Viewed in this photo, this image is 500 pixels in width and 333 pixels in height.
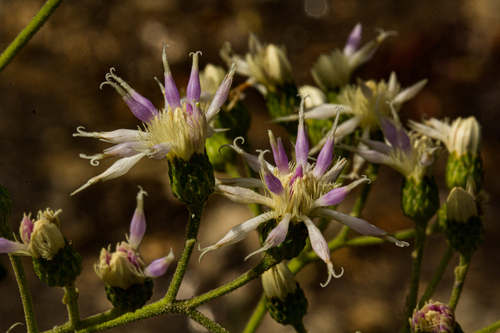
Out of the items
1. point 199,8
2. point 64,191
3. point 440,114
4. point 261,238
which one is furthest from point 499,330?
point 199,8

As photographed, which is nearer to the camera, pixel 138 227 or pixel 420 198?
pixel 138 227

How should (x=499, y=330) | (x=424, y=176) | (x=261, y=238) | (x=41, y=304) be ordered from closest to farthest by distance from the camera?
1. (x=261, y=238)
2. (x=499, y=330)
3. (x=424, y=176)
4. (x=41, y=304)

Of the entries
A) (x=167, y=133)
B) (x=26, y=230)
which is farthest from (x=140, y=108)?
(x=26, y=230)

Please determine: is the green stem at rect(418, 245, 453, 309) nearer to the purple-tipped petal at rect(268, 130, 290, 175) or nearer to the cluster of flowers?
the cluster of flowers

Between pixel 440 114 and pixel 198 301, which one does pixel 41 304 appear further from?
pixel 440 114

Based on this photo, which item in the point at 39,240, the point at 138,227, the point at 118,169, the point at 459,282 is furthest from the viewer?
the point at 459,282

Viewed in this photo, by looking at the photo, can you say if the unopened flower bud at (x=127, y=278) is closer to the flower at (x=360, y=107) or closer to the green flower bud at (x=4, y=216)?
the green flower bud at (x=4, y=216)

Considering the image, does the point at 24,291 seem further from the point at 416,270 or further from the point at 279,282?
the point at 416,270
